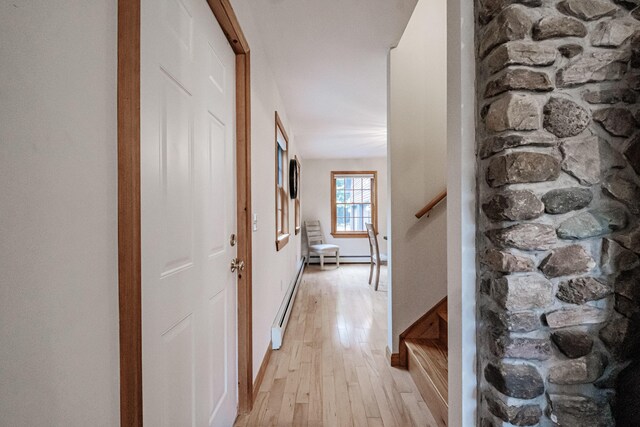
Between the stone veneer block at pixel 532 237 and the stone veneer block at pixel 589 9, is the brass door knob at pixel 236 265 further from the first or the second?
the stone veneer block at pixel 589 9

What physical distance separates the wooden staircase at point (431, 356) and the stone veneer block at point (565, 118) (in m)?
1.38

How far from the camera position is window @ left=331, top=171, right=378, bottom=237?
22.5 feet

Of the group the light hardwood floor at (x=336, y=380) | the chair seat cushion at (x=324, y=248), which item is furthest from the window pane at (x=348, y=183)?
the light hardwood floor at (x=336, y=380)

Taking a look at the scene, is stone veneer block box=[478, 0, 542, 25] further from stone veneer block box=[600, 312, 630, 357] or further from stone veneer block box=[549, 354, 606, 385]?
stone veneer block box=[549, 354, 606, 385]

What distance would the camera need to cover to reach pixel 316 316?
3314mm

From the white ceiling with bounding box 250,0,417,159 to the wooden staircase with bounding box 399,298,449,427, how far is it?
6.57 ft

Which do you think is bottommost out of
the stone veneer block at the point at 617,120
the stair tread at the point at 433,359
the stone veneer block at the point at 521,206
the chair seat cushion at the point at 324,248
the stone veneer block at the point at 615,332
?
the stair tread at the point at 433,359

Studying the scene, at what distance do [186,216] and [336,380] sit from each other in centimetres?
160

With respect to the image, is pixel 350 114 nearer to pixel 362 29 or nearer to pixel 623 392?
pixel 362 29

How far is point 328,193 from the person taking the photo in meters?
6.86

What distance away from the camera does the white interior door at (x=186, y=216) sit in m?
0.81

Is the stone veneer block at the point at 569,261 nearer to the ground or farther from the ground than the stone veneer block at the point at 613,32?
nearer to the ground

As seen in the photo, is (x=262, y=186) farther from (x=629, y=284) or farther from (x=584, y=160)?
(x=629, y=284)

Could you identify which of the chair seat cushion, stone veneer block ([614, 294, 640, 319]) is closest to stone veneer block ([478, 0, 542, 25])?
Result: stone veneer block ([614, 294, 640, 319])
